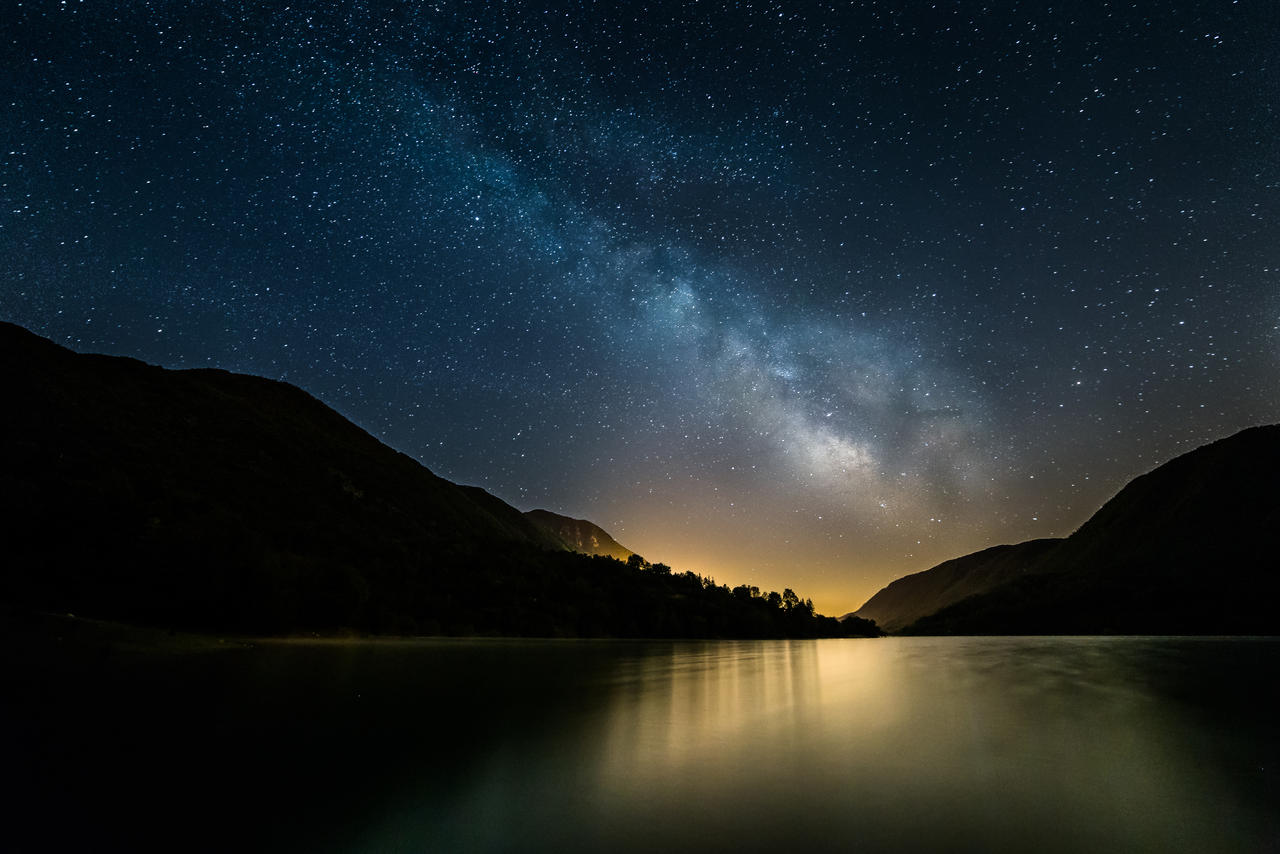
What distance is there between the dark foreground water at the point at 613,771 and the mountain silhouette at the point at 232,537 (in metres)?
53.5

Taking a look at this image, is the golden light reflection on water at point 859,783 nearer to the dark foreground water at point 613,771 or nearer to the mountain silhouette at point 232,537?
the dark foreground water at point 613,771

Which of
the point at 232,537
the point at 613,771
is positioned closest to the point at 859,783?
the point at 613,771

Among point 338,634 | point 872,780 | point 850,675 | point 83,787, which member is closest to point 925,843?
point 872,780

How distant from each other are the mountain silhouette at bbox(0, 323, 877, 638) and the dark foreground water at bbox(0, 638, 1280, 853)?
53.5m

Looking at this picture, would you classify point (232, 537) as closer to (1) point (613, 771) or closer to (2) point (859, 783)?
(1) point (613, 771)

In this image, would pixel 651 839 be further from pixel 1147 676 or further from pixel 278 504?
pixel 278 504

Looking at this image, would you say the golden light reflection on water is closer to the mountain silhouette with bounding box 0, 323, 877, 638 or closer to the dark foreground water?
the dark foreground water

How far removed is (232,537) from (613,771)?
8954cm

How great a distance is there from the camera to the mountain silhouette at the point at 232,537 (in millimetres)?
69625

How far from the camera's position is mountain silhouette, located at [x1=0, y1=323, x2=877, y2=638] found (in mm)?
69625

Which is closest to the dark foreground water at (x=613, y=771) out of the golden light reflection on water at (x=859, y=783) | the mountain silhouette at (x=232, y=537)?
the golden light reflection on water at (x=859, y=783)

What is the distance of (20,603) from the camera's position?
5766 centimetres

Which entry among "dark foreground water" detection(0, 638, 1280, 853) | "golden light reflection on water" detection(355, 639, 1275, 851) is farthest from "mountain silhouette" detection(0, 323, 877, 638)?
"golden light reflection on water" detection(355, 639, 1275, 851)

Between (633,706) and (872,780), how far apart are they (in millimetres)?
13779
